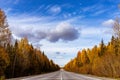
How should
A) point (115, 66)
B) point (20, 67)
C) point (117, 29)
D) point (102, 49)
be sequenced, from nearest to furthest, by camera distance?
1. point (117, 29)
2. point (115, 66)
3. point (20, 67)
4. point (102, 49)

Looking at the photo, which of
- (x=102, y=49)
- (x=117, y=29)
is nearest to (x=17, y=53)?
(x=117, y=29)

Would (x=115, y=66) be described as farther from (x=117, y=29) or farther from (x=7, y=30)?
(x=7, y=30)

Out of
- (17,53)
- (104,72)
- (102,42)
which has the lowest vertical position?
(104,72)

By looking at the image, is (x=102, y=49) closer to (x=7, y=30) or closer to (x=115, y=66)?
(x=115, y=66)

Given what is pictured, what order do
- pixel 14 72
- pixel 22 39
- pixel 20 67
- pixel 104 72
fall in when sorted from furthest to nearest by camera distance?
pixel 22 39
pixel 20 67
pixel 14 72
pixel 104 72

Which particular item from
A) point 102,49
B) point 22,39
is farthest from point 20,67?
point 102,49

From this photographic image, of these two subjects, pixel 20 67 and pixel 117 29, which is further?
pixel 20 67

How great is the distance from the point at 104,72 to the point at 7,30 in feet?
84.0

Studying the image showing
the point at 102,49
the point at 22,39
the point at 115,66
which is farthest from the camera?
the point at 102,49

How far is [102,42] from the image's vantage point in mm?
111625

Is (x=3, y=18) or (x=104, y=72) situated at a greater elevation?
(x=3, y=18)

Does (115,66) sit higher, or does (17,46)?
(17,46)

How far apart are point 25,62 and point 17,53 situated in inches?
217

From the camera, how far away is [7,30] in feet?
148
